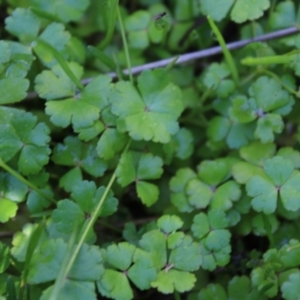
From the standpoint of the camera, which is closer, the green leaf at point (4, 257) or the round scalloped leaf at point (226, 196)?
the green leaf at point (4, 257)

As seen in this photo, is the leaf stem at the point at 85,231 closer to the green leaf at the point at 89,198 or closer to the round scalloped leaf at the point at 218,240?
the green leaf at the point at 89,198

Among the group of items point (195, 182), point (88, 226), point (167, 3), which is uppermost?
point (167, 3)

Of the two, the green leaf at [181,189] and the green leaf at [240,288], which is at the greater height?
the green leaf at [181,189]

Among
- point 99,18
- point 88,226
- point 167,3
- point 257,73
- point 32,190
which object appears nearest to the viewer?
point 88,226

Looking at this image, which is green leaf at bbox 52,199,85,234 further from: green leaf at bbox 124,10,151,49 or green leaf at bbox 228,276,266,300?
green leaf at bbox 124,10,151,49

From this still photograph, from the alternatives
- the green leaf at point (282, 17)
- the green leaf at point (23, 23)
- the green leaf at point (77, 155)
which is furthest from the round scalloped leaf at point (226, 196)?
the green leaf at point (23, 23)

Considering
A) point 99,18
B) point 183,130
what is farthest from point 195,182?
point 99,18

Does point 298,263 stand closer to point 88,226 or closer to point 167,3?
point 88,226

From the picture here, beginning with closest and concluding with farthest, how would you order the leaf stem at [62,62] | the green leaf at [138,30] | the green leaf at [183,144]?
the leaf stem at [62,62] < the green leaf at [183,144] < the green leaf at [138,30]
